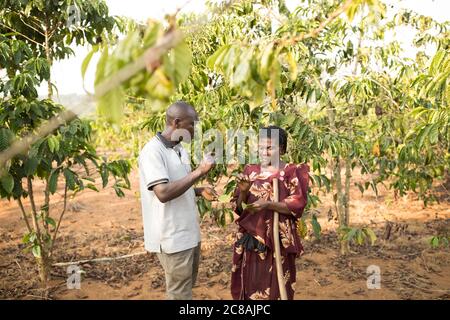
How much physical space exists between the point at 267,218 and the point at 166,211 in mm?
589

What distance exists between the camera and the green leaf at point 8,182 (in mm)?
2265

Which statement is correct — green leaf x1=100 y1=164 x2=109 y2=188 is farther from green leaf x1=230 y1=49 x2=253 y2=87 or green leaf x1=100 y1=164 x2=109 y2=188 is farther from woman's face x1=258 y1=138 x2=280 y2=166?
green leaf x1=230 y1=49 x2=253 y2=87

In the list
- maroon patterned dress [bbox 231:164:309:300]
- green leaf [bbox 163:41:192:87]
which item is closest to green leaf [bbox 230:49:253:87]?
green leaf [bbox 163:41:192:87]

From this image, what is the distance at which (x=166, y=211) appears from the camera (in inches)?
77.2

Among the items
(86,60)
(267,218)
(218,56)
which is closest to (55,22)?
(267,218)

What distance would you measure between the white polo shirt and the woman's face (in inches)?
17.4

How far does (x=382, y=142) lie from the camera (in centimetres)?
345

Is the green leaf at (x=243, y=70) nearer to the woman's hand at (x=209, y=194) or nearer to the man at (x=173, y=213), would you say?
the man at (x=173, y=213)

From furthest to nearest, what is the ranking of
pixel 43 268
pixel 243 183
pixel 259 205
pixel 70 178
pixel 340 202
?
1. pixel 340 202
2. pixel 43 268
3. pixel 70 178
4. pixel 243 183
5. pixel 259 205

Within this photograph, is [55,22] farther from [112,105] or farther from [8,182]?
[112,105]

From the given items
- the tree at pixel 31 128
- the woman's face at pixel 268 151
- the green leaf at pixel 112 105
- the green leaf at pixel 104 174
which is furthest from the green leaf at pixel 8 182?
the green leaf at pixel 112 105

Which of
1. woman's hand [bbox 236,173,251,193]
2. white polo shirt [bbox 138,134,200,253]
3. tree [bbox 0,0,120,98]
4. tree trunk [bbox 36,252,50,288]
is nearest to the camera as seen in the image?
white polo shirt [bbox 138,134,200,253]

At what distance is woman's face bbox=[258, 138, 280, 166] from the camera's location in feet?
7.00

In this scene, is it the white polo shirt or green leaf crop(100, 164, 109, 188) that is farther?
green leaf crop(100, 164, 109, 188)
